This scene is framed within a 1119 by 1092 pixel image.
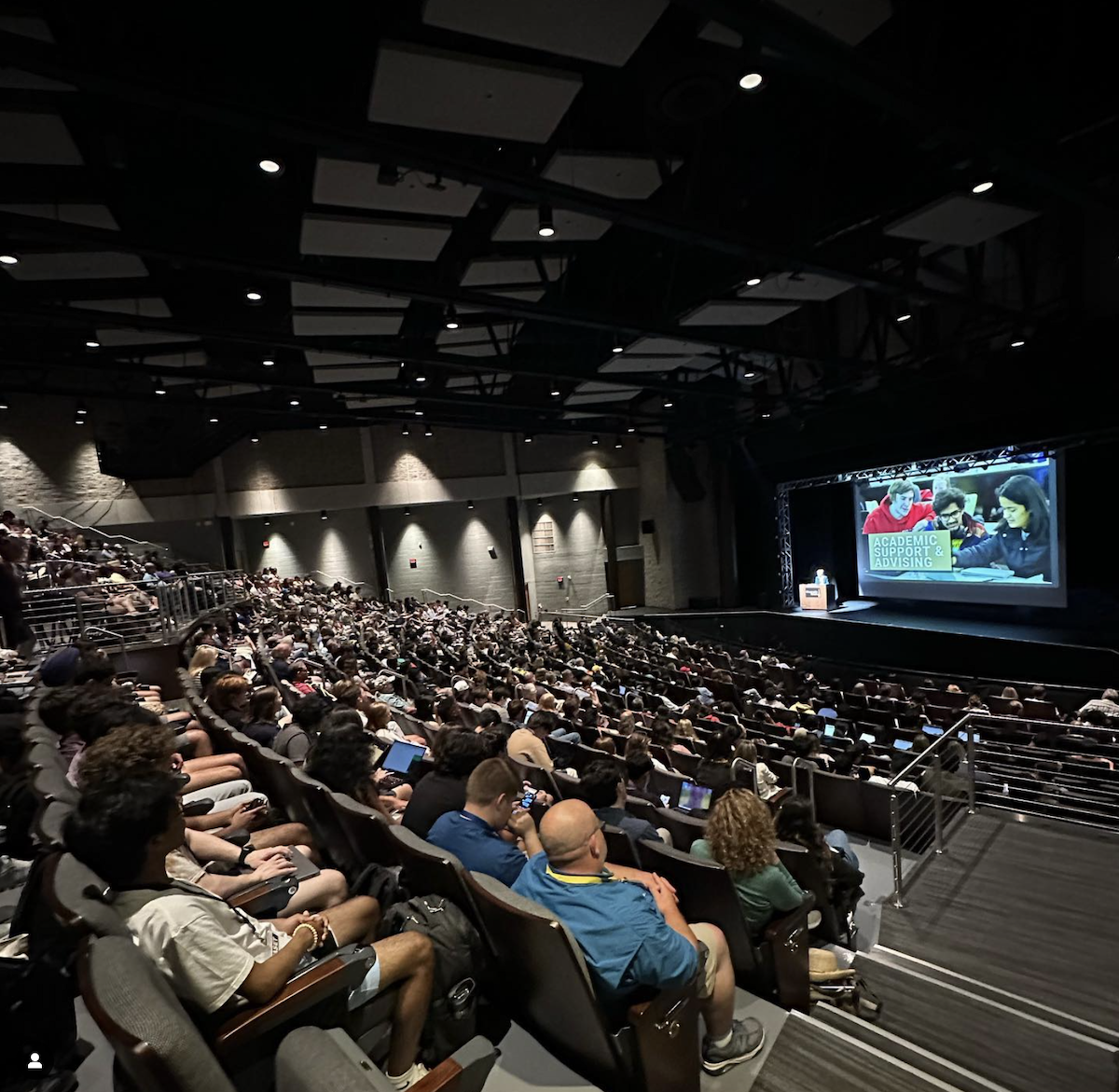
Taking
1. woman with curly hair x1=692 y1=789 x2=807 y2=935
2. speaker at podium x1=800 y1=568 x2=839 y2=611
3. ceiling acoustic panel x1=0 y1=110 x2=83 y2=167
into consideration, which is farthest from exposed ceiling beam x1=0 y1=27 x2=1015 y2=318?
speaker at podium x1=800 y1=568 x2=839 y2=611

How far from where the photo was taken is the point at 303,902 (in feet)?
8.37

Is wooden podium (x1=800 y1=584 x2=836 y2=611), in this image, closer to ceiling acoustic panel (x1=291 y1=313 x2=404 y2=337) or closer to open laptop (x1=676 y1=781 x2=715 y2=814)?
ceiling acoustic panel (x1=291 y1=313 x2=404 y2=337)

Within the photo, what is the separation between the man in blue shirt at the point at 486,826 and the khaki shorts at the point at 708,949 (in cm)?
70

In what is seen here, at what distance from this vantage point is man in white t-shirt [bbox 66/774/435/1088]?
5.35 feet

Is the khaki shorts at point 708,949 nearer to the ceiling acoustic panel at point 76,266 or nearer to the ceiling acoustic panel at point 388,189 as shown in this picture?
the ceiling acoustic panel at point 388,189

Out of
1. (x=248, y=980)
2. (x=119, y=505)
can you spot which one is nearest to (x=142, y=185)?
(x=248, y=980)

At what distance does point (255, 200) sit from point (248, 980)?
701cm

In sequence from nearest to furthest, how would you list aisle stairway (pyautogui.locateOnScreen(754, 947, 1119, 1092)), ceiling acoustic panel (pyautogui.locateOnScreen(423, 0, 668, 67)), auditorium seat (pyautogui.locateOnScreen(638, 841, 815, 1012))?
aisle stairway (pyautogui.locateOnScreen(754, 947, 1119, 1092)) → auditorium seat (pyautogui.locateOnScreen(638, 841, 815, 1012)) → ceiling acoustic panel (pyautogui.locateOnScreen(423, 0, 668, 67))

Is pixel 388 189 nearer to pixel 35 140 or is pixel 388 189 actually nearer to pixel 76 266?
pixel 35 140

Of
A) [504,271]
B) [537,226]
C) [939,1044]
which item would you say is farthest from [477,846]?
[504,271]

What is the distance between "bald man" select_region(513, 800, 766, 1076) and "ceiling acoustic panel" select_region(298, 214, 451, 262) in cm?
553

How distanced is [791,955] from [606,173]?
18.3 feet

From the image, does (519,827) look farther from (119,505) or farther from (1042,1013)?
(119,505)

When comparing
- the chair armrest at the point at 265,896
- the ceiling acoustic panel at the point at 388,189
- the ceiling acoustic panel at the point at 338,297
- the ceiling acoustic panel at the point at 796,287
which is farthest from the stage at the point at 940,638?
→ the chair armrest at the point at 265,896
